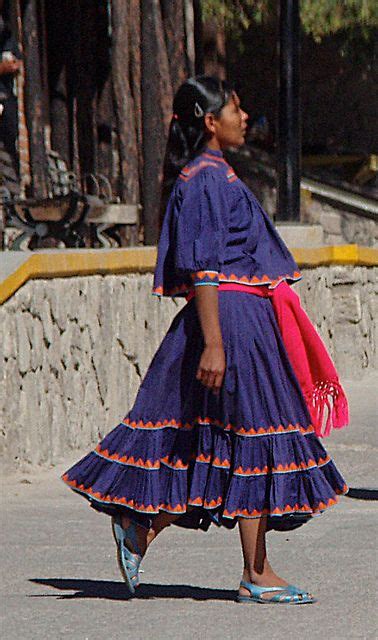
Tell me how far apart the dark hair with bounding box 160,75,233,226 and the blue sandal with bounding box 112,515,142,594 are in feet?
3.33

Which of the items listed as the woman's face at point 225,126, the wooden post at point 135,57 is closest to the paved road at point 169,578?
the woman's face at point 225,126

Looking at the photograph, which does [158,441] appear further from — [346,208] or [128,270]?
[346,208]

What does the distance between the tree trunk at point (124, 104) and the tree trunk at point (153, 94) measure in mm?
228

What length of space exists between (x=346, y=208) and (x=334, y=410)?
15330 millimetres

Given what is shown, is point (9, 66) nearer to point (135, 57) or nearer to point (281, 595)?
point (135, 57)

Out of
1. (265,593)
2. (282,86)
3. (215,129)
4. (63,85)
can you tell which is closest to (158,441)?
(265,593)

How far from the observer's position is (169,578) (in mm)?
5914

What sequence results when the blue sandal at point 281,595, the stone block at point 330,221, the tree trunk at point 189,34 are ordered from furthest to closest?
the stone block at point 330,221
the tree trunk at point 189,34
the blue sandal at point 281,595

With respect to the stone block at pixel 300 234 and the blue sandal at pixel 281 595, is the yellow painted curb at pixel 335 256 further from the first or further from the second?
the blue sandal at pixel 281 595

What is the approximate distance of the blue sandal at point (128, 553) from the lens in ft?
17.7

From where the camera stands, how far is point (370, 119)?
85.5ft

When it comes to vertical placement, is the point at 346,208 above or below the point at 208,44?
below

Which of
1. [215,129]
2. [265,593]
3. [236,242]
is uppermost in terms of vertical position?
[215,129]

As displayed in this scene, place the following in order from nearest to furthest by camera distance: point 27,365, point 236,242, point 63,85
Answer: point 236,242
point 27,365
point 63,85
